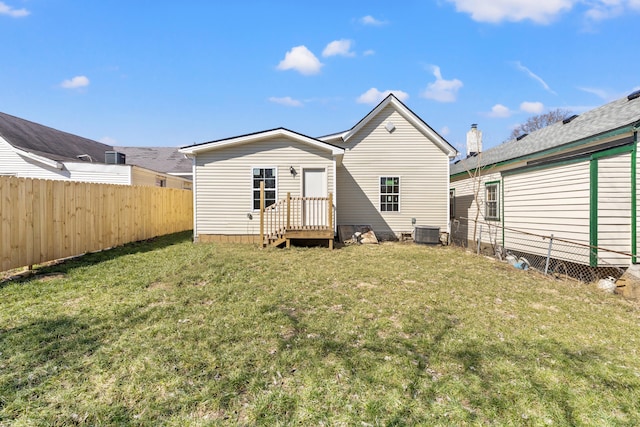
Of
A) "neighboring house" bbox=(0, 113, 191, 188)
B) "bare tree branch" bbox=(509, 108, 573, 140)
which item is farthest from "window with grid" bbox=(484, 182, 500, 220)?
"bare tree branch" bbox=(509, 108, 573, 140)

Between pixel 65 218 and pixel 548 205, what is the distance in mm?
11886

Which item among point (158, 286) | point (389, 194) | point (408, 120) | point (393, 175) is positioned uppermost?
point (408, 120)

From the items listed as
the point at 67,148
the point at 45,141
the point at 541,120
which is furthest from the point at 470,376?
the point at 541,120

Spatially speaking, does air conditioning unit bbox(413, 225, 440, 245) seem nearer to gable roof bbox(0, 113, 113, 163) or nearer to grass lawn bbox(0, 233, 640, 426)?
grass lawn bbox(0, 233, 640, 426)

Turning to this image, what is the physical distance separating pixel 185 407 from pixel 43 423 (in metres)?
0.96

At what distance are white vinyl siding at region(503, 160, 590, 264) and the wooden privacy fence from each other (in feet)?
38.4

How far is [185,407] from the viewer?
2379mm

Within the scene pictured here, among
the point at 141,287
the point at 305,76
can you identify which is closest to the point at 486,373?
the point at 141,287

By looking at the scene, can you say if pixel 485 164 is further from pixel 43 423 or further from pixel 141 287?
pixel 43 423

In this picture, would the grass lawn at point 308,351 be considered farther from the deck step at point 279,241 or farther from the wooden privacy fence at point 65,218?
the deck step at point 279,241

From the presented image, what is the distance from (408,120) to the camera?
488 inches

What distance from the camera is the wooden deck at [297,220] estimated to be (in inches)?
380

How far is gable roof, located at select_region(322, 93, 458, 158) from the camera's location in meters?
12.1

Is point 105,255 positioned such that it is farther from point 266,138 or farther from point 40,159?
point 40,159
